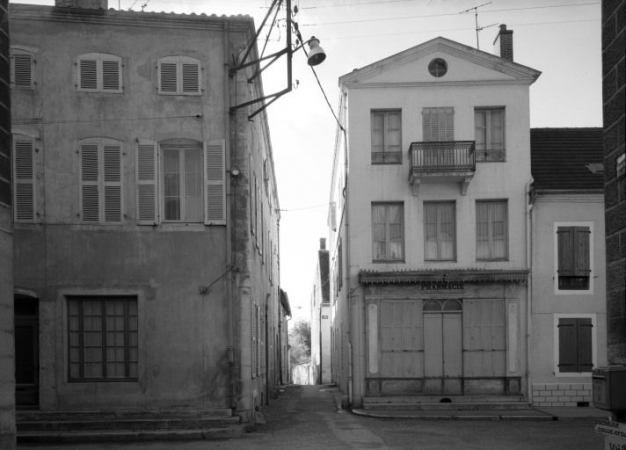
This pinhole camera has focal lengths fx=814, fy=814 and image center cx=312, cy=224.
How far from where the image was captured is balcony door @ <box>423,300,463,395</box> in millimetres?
22156

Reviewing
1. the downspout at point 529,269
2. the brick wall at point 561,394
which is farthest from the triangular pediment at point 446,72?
the brick wall at point 561,394

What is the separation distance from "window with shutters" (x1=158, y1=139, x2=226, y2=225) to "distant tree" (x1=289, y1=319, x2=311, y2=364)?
244 ft

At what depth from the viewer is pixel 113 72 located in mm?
17328

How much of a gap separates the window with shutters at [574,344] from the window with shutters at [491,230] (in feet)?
7.93

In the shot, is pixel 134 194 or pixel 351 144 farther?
pixel 351 144

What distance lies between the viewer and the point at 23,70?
1708 cm

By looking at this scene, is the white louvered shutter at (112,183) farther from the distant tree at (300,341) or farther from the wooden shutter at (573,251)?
the distant tree at (300,341)

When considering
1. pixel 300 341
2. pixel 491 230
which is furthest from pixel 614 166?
pixel 300 341

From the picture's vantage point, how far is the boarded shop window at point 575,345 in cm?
2217

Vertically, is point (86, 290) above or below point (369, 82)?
below

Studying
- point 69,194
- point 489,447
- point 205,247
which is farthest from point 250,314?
point 489,447

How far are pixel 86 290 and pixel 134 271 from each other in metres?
1.05

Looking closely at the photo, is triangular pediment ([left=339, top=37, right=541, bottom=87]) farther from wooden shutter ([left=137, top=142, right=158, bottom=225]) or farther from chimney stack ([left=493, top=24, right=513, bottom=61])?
wooden shutter ([left=137, top=142, right=158, bottom=225])

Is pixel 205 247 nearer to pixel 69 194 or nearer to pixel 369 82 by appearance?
pixel 69 194
